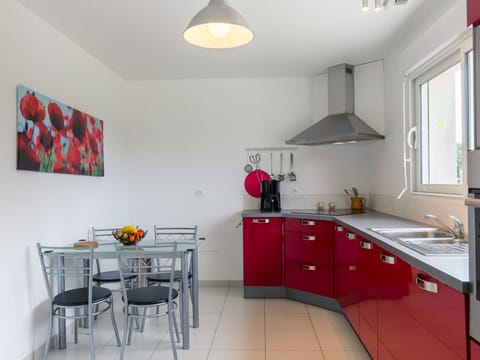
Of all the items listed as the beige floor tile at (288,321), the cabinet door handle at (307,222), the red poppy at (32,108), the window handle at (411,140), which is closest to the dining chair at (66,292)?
the red poppy at (32,108)

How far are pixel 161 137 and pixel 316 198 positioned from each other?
1951mm

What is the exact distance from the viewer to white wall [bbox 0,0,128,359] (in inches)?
87.5

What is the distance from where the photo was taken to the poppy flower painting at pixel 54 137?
7.76ft

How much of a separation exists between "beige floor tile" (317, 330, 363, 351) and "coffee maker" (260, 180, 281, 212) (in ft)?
4.68

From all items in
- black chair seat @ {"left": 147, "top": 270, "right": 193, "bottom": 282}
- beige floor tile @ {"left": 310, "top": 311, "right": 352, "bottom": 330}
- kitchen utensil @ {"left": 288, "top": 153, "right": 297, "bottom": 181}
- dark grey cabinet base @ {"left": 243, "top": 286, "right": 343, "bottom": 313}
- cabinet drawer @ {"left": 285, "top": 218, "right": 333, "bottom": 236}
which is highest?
kitchen utensil @ {"left": 288, "top": 153, "right": 297, "bottom": 181}

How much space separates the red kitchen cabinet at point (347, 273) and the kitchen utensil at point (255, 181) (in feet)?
3.82

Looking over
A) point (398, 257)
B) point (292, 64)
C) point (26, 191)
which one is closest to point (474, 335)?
point (398, 257)

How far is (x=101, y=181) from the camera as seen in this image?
3.59m

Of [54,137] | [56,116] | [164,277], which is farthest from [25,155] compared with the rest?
[164,277]

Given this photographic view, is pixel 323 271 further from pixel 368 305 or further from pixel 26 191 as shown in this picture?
pixel 26 191

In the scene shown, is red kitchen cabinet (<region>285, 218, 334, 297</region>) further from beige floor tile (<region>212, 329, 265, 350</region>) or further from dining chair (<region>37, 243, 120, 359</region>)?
dining chair (<region>37, 243, 120, 359</region>)

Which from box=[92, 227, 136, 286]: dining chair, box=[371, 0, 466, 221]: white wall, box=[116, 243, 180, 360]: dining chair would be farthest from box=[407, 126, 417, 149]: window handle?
box=[92, 227, 136, 286]: dining chair


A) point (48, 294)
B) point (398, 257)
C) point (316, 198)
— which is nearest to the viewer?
point (398, 257)

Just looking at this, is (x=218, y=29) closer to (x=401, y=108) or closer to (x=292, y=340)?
(x=401, y=108)
